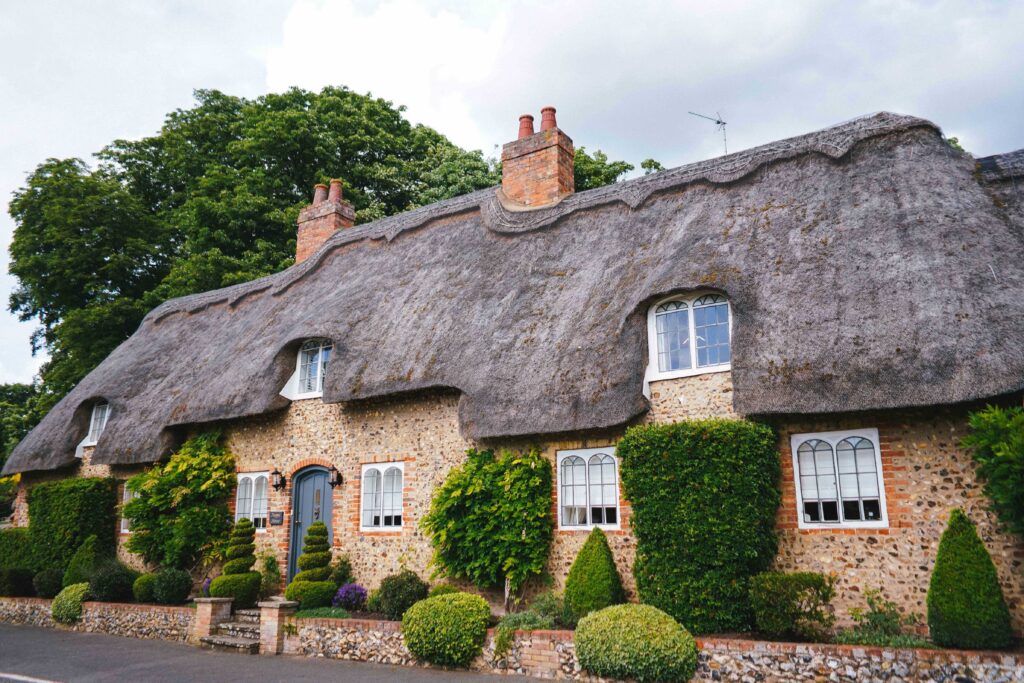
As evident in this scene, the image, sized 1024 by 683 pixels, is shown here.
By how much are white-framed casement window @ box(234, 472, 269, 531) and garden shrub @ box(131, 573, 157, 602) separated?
1886 millimetres

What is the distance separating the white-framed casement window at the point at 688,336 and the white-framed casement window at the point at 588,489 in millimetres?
1446

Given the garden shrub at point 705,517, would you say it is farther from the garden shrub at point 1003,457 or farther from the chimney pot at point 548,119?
the chimney pot at point 548,119

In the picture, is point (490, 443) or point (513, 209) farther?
point (513, 209)

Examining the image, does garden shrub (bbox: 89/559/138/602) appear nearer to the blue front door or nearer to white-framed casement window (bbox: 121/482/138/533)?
white-framed casement window (bbox: 121/482/138/533)

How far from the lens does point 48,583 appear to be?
1597 cm

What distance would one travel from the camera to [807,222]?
10.7 meters

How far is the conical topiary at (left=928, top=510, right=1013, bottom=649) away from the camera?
730 cm

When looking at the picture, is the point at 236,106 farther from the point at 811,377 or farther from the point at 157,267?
the point at 811,377

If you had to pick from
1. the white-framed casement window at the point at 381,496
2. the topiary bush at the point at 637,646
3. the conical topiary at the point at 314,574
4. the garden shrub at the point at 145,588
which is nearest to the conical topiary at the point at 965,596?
the topiary bush at the point at 637,646

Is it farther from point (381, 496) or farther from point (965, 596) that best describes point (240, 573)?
point (965, 596)

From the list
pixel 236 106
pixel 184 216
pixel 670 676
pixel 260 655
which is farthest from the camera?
pixel 236 106

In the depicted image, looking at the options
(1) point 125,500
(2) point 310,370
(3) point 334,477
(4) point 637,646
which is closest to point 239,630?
(3) point 334,477

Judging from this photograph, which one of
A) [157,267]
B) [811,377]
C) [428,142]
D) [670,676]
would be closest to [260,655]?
[670,676]

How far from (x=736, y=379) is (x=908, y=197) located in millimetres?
3709
